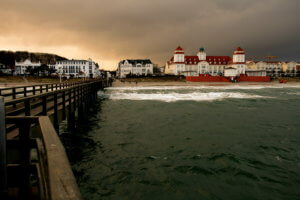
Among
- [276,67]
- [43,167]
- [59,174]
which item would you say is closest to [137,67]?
[276,67]

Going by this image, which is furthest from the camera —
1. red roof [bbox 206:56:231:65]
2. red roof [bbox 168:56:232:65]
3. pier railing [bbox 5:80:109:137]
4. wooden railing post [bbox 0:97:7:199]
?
red roof [bbox 206:56:231:65]

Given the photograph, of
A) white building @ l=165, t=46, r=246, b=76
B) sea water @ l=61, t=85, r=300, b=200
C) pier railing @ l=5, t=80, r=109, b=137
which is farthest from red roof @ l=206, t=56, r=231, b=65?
pier railing @ l=5, t=80, r=109, b=137

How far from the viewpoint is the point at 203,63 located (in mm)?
129375

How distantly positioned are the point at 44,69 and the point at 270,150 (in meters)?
131

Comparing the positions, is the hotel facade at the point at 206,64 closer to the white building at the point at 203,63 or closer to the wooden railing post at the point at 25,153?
the white building at the point at 203,63

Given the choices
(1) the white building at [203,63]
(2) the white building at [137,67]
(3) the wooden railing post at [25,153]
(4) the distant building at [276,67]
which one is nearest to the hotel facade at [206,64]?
(1) the white building at [203,63]

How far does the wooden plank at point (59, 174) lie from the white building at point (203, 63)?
373 feet

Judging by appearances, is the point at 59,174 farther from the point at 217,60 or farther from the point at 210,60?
the point at 217,60

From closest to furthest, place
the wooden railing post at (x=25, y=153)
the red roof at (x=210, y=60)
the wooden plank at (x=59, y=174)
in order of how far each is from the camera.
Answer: the wooden plank at (x=59, y=174), the wooden railing post at (x=25, y=153), the red roof at (x=210, y=60)

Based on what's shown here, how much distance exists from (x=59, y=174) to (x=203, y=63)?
132239 mm

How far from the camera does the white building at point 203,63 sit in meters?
122

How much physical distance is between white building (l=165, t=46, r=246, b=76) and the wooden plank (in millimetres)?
113733

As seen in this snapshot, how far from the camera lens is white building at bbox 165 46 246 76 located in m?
122

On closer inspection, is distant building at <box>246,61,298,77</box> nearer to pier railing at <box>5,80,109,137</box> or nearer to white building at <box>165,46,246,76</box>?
white building at <box>165,46,246,76</box>
